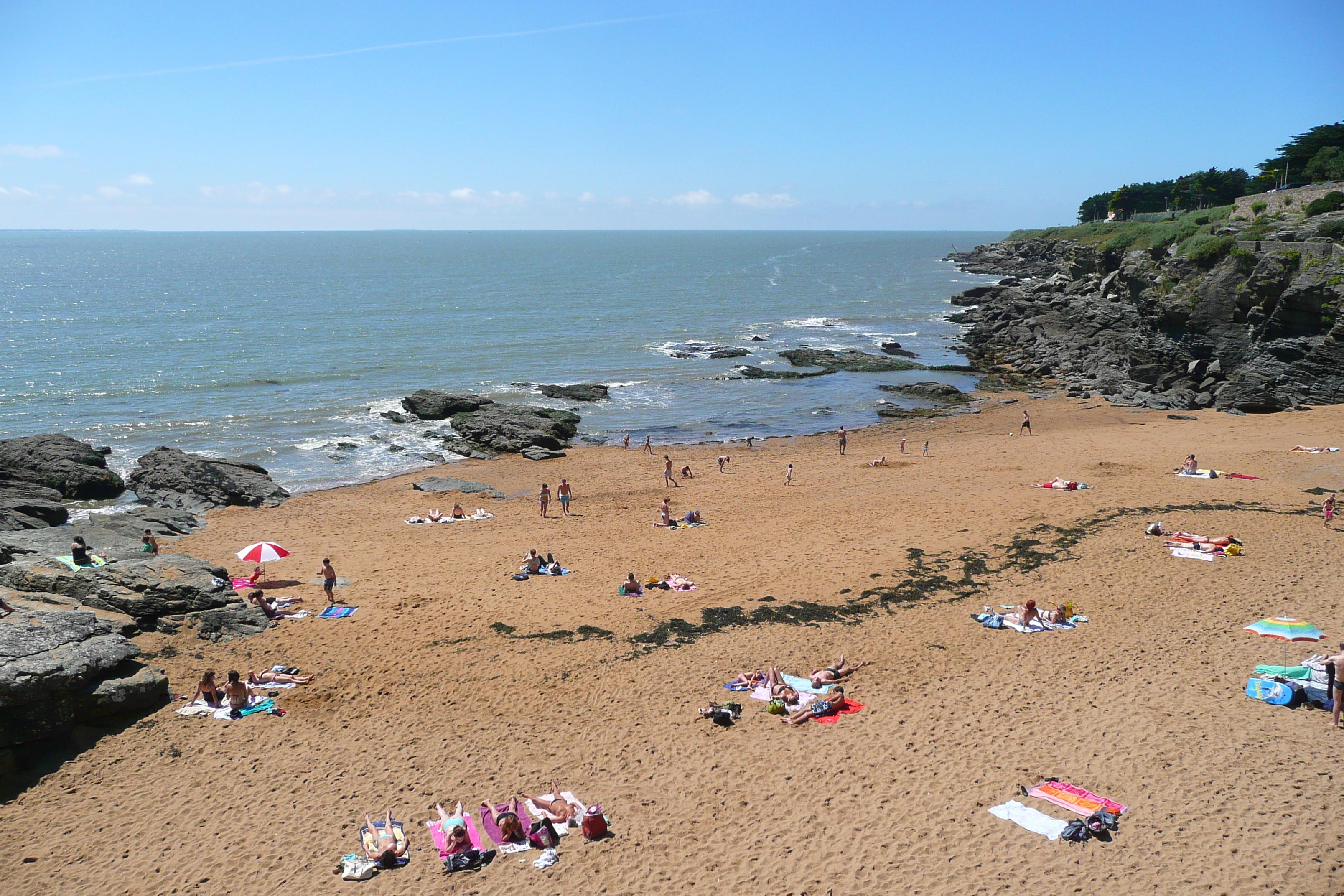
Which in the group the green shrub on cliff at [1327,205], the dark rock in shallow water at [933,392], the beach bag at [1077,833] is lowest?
the dark rock in shallow water at [933,392]

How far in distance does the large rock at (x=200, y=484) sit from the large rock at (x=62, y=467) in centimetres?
91

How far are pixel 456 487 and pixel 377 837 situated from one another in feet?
62.5

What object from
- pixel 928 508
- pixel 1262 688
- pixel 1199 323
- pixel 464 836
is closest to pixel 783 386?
pixel 1199 323

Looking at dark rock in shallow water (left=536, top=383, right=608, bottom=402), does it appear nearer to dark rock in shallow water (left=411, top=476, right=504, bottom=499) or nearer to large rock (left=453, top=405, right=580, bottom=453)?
large rock (left=453, top=405, right=580, bottom=453)

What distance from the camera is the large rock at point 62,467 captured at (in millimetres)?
26938

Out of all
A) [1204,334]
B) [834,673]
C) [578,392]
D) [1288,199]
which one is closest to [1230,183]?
[1288,199]

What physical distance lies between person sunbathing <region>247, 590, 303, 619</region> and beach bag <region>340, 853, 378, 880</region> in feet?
26.2

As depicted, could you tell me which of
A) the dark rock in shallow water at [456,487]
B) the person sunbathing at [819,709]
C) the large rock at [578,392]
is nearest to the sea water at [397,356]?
the large rock at [578,392]

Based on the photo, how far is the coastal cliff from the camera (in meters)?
34.5

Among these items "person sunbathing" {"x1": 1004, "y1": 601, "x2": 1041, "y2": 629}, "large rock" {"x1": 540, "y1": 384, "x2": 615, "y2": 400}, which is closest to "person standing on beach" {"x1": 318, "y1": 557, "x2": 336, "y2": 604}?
"person sunbathing" {"x1": 1004, "y1": 601, "x2": 1041, "y2": 629}

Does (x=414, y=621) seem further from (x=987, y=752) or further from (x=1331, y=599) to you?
(x=1331, y=599)

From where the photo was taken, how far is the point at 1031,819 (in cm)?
930

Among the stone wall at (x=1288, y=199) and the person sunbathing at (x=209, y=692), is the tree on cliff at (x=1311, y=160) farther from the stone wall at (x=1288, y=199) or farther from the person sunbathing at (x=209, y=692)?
the person sunbathing at (x=209, y=692)

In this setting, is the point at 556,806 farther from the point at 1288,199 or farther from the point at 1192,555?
the point at 1288,199
